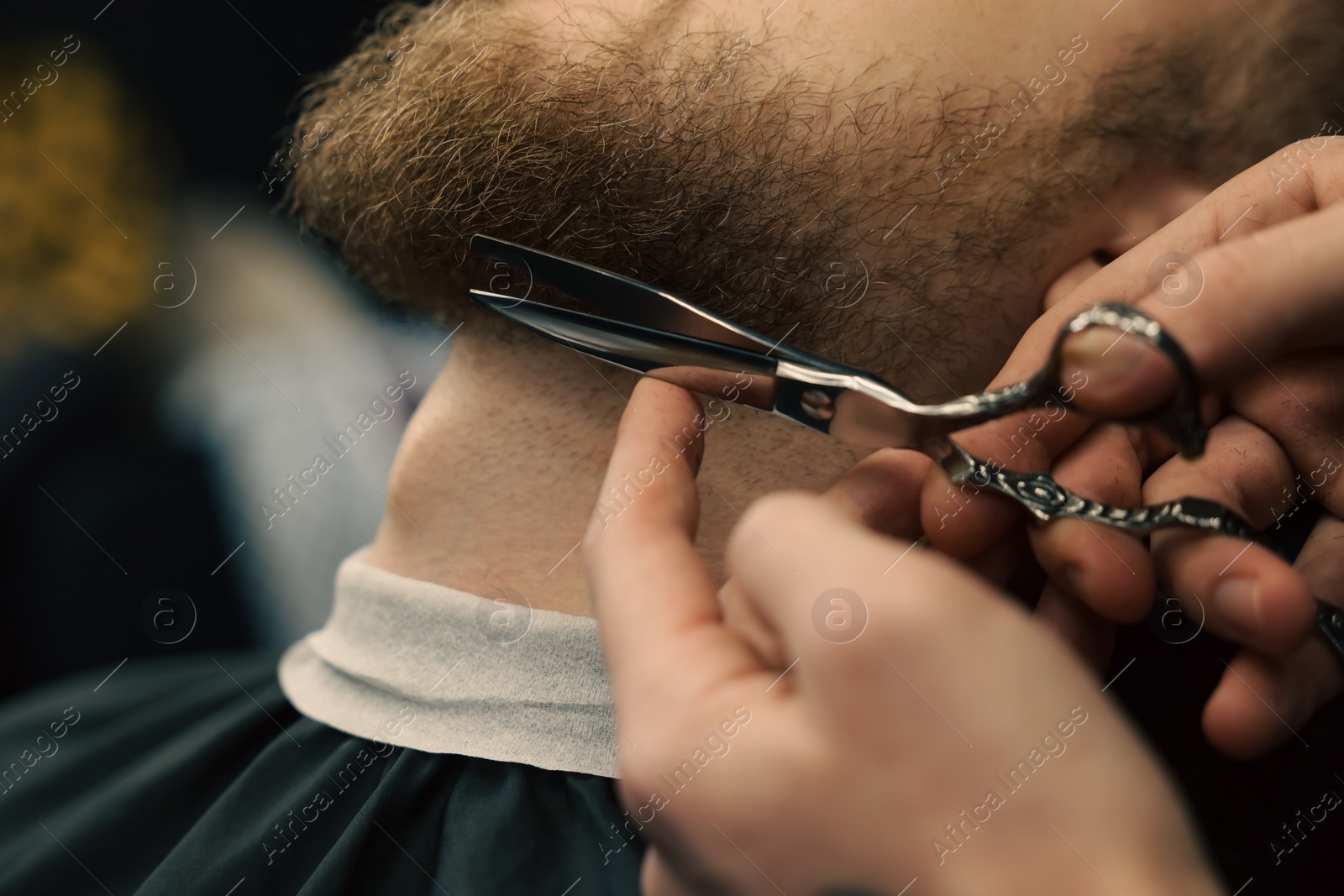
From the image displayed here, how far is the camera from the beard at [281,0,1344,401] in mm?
607

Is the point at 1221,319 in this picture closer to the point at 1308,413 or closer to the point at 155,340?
the point at 1308,413

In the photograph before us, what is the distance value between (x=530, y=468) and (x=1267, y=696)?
0.56 m

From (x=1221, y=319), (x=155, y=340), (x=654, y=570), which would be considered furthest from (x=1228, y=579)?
(x=155, y=340)

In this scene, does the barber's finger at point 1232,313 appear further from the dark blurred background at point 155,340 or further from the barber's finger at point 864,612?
the dark blurred background at point 155,340

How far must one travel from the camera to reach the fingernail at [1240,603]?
409 mm

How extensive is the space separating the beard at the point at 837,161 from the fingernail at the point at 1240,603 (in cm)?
29

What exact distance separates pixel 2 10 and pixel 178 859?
142 centimetres

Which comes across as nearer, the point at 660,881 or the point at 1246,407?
the point at 660,881

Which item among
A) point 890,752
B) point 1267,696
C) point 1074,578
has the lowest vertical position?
point 1267,696

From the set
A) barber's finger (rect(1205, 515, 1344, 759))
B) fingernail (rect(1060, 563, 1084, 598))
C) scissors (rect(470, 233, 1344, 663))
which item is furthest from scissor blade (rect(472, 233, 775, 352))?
barber's finger (rect(1205, 515, 1344, 759))

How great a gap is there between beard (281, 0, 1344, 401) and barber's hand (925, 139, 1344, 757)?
98 mm

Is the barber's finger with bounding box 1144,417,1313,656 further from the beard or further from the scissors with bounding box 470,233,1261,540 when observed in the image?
the beard

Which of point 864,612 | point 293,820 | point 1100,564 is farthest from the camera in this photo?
point 293,820

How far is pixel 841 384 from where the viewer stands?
0.46m
